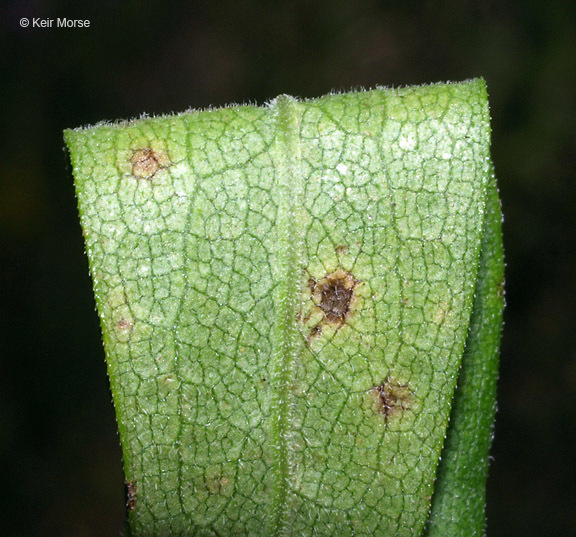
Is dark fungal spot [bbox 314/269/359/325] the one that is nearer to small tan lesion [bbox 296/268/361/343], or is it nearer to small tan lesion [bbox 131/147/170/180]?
small tan lesion [bbox 296/268/361/343]

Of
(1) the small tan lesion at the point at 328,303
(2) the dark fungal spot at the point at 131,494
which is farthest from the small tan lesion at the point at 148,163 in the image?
(2) the dark fungal spot at the point at 131,494

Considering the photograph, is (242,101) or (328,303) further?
(242,101)

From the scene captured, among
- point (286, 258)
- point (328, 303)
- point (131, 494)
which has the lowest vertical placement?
point (131, 494)

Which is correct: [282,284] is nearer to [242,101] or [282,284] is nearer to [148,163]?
[148,163]

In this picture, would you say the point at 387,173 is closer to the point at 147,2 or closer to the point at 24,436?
the point at 24,436

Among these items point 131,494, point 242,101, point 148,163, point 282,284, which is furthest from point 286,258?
point 242,101

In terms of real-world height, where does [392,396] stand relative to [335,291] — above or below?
below

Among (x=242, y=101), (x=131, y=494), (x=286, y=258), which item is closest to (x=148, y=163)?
(x=286, y=258)

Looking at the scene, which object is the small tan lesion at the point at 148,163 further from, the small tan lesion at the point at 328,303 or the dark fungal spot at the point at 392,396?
the dark fungal spot at the point at 392,396
